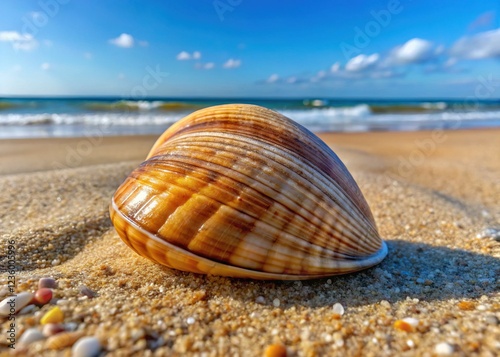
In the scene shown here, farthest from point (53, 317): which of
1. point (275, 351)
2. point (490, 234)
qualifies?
point (490, 234)

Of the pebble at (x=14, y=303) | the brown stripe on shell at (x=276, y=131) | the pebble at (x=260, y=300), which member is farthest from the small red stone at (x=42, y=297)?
the brown stripe on shell at (x=276, y=131)

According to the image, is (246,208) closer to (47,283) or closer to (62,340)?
(62,340)

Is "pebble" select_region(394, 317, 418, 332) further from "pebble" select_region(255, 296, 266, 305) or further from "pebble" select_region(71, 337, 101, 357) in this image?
"pebble" select_region(71, 337, 101, 357)

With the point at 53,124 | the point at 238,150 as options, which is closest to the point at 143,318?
the point at 238,150

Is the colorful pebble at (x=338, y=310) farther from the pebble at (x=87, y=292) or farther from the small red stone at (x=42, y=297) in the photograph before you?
the small red stone at (x=42, y=297)

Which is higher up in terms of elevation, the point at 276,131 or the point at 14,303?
the point at 276,131

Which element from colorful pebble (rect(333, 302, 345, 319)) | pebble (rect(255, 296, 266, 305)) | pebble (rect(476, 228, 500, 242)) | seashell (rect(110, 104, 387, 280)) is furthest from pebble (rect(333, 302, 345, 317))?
pebble (rect(476, 228, 500, 242))
